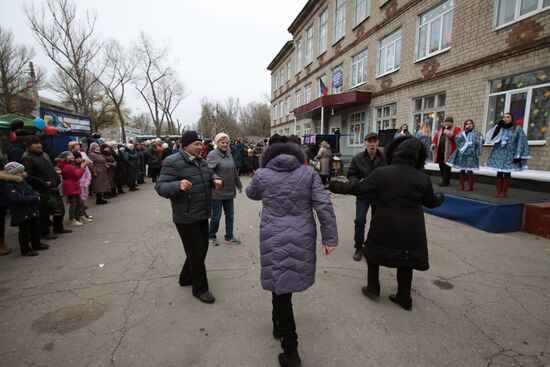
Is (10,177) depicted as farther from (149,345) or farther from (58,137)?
(58,137)

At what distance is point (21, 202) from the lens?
13.1 ft

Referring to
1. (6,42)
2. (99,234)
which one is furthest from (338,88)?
(6,42)

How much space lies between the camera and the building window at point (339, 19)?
17.9 m

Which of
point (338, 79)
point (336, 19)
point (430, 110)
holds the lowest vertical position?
point (430, 110)

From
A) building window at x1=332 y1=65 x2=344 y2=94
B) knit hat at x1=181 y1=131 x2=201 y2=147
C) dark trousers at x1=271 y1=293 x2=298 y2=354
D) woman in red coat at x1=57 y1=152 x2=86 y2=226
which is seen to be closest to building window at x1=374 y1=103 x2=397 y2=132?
building window at x1=332 y1=65 x2=344 y2=94

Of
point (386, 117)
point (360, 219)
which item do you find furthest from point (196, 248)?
point (386, 117)

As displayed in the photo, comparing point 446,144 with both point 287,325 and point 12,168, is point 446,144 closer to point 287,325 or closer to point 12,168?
point 287,325

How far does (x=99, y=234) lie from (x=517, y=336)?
638cm

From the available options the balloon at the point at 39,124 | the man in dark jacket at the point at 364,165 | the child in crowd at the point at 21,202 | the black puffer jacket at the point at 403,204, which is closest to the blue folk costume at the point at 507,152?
the man in dark jacket at the point at 364,165

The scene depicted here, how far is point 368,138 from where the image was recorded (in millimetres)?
3873

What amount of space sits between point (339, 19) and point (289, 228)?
20.8 meters

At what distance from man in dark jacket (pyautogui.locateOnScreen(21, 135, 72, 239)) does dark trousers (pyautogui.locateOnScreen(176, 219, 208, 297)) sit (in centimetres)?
353

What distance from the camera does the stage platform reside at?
5.15 m

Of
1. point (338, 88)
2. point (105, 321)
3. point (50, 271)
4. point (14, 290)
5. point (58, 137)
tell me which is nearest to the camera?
point (105, 321)
